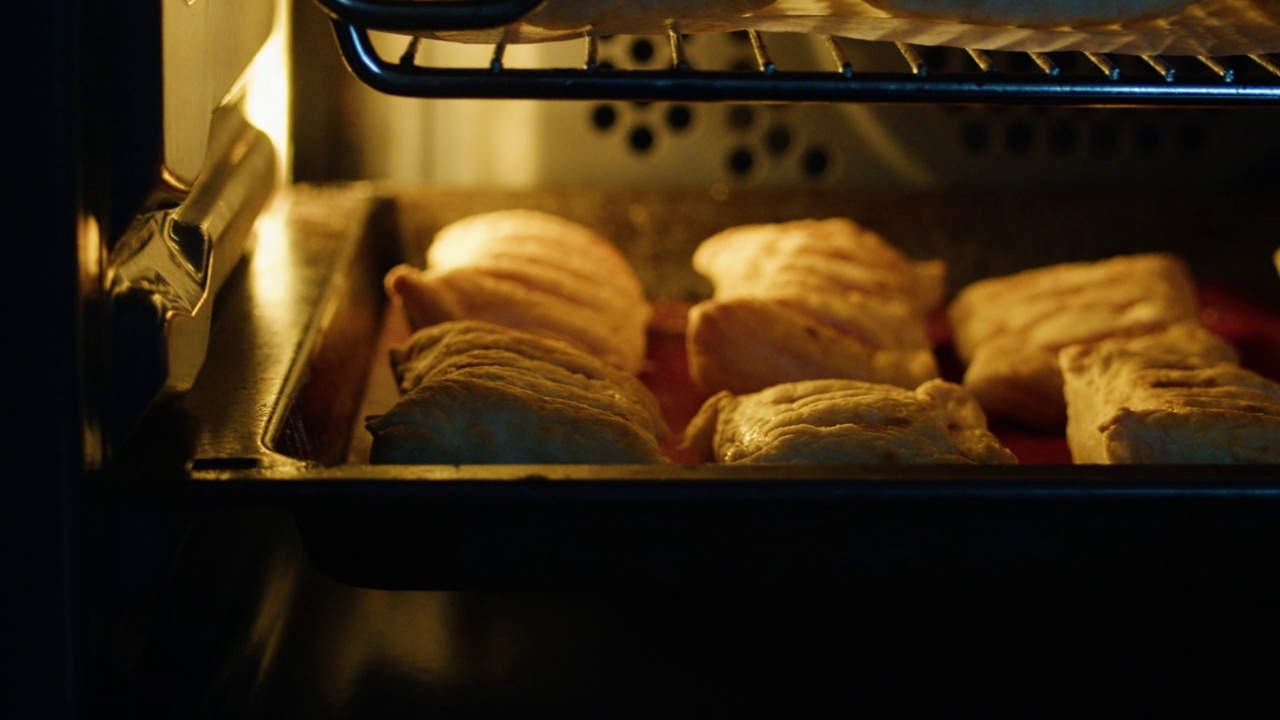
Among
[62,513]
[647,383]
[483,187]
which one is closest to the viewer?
[62,513]

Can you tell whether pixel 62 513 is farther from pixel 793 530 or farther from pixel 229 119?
pixel 229 119

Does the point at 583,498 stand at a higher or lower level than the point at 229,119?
lower

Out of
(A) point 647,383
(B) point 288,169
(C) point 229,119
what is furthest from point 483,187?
(C) point 229,119

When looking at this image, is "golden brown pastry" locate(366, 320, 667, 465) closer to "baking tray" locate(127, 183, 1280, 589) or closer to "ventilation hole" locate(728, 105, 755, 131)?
"baking tray" locate(127, 183, 1280, 589)

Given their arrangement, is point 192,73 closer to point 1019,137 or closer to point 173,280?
point 173,280

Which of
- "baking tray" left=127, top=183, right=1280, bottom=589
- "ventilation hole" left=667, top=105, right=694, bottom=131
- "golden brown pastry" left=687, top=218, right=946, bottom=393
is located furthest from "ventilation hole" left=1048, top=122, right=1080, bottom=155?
"baking tray" left=127, top=183, right=1280, bottom=589

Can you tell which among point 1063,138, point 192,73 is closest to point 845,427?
point 192,73

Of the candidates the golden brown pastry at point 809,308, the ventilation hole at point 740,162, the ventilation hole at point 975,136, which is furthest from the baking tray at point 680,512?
the ventilation hole at point 975,136

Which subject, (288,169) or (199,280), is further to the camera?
(288,169)
